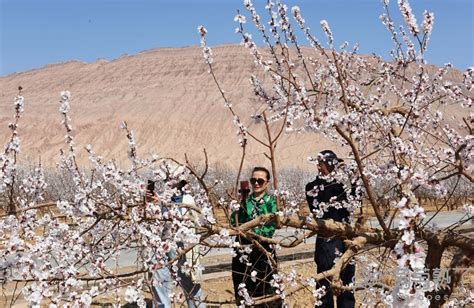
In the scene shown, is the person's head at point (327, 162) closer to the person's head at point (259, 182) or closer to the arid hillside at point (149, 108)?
the person's head at point (259, 182)

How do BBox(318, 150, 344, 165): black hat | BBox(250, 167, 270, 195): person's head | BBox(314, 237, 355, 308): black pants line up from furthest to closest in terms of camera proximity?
BBox(314, 237, 355, 308): black pants, BBox(250, 167, 270, 195): person's head, BBox(318, 150, 344, 165): black hat

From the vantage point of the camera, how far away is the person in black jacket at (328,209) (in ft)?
15.6

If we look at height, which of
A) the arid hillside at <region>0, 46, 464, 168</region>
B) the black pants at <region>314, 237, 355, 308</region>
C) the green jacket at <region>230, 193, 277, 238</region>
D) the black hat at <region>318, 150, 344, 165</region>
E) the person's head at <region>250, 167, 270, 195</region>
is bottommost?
the black pants at <region>314, 237, 355, 308</region>

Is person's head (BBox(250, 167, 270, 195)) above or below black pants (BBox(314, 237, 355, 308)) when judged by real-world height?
above

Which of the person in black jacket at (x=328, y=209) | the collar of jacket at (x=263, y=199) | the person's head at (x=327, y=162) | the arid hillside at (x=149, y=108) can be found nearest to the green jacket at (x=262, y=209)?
the collar of jacket at (x=263, y=199)

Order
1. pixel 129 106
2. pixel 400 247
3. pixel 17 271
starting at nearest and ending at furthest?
pixel 400 247
pixel 17 271
pixel 129 106

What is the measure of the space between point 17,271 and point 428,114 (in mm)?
4492

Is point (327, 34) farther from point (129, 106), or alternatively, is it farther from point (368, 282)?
point (129, 106)

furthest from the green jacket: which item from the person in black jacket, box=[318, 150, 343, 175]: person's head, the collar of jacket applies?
box=[318, 150, 343, 175]: person's head

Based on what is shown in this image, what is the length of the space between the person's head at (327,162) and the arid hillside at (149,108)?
166 ft

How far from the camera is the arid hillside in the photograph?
69.1 meters

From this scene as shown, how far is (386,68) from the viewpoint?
274 inches

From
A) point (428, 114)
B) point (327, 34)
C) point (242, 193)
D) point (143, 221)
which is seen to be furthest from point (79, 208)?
point (428, 114)

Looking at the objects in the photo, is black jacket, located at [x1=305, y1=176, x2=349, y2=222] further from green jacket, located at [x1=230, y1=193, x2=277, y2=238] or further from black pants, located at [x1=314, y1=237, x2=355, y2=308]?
green jacket, located at [x1=230, y1=193, x2=277, y2=238]
